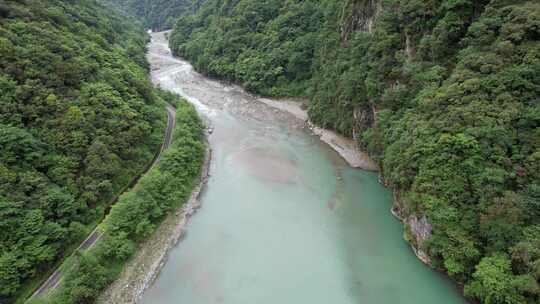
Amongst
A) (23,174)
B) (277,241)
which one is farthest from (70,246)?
(277,241)

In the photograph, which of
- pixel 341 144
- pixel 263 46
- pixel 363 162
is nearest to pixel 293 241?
pixel 363 162

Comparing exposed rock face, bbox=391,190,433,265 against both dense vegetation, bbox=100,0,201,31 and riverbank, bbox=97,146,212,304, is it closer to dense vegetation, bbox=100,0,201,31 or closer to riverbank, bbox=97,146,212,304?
riverbank, bbox=97,146,212,304

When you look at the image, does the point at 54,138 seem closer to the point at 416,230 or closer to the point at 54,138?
the point at 54,138

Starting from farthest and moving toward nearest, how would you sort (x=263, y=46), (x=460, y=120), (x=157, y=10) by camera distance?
(x=157, y=10) < (x=263, y=46) < (x=460, y=120)

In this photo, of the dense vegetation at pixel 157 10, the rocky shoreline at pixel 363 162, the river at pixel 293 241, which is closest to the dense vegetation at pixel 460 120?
the rocky shoreline at pixel 363 162

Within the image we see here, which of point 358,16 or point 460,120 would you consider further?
point 358,16

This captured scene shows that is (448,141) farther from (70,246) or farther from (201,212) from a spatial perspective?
(70,246)
